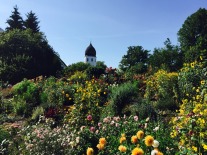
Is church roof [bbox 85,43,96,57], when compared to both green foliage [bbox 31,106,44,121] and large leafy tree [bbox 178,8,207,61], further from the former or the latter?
green foliage [bbox 31,106,44,121]

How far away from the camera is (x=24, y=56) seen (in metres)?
25.0

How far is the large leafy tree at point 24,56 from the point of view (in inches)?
889

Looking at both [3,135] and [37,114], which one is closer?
[3,135]

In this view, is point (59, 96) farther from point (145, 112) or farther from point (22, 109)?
point (145, 112)

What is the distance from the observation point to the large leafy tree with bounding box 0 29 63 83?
22.6 m

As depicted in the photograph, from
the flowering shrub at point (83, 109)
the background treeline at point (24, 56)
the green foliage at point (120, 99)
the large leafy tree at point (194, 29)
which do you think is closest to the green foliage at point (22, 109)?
the flowering shrub at point (83, 109)

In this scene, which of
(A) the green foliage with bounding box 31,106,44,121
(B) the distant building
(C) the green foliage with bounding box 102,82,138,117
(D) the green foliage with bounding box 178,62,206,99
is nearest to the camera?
(C) the green foliage with bounding box 102,82,138,117

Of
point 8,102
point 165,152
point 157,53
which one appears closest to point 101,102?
point 8,102

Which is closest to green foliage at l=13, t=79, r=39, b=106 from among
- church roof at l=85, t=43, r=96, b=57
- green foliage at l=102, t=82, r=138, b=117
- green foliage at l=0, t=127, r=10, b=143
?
green foliage at l=102, t=82, r=138, b=117

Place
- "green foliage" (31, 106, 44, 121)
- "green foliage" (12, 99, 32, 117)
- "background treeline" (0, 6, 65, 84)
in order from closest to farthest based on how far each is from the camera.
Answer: "green foliage" (31, 106, 44, 121) → "green foliage" (12, 99, 32, 117) → "background treeline" (0, 6, 65, 84)

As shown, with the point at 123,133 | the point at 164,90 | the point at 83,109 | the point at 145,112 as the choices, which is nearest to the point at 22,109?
the point at 83,109

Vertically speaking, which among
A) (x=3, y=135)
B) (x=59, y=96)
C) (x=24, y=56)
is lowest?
(x=3, y=135)

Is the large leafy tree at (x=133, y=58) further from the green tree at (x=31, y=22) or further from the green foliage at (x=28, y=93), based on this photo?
the green foliage at (x=28, y=93)

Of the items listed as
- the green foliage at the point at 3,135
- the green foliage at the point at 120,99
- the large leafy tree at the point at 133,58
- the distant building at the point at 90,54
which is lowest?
the green foliage at the point at 3,135
